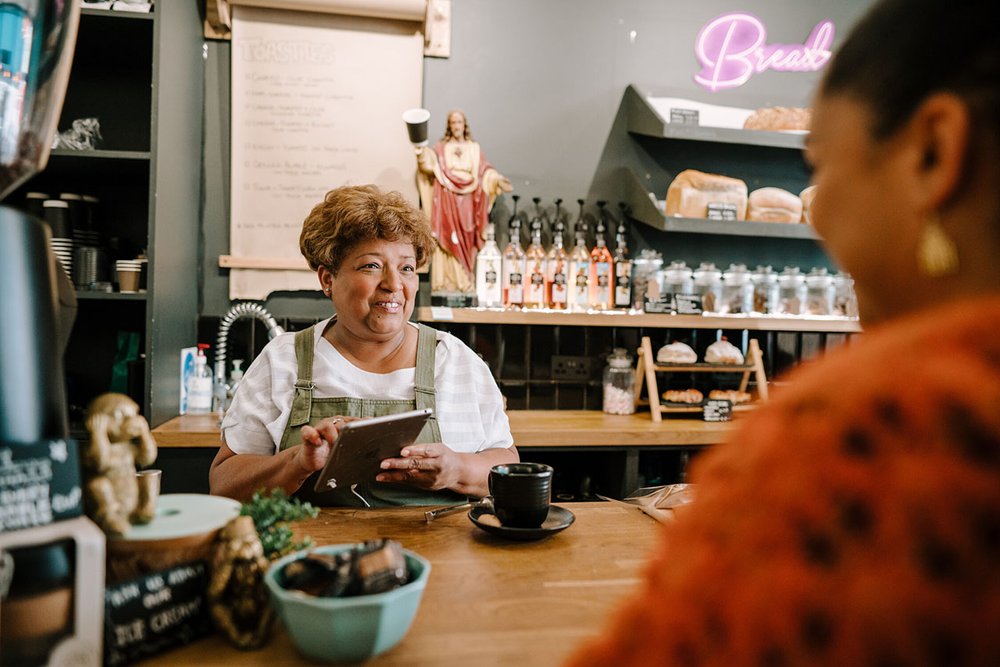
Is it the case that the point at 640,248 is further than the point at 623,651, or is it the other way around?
the point at 640,248

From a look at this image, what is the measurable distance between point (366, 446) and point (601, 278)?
2.14m

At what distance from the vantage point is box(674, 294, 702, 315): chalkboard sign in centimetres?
309

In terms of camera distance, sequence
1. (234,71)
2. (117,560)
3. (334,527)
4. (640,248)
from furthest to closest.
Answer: (640,248), (234,71), (334,527), (117,560)

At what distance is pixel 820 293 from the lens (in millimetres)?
3410

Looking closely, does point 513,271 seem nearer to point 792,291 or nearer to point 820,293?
point 792,291

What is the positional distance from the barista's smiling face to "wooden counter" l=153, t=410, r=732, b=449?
0.92 m

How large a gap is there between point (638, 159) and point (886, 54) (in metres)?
3.11

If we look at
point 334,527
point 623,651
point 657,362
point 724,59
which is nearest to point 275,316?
point 657,362

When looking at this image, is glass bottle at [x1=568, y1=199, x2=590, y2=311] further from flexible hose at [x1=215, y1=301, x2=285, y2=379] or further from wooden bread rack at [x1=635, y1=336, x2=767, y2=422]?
flexible hose at [x1=215, y1=301, x2=285, y2=379]

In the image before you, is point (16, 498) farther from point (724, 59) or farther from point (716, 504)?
point (724, 59)

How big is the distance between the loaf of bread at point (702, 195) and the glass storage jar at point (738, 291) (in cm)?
29

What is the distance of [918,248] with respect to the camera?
0.43 meters

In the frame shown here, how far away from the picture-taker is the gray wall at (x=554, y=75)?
325cm

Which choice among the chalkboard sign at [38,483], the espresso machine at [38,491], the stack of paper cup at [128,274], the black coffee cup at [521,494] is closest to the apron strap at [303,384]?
the black coffee cup at [521,494]
